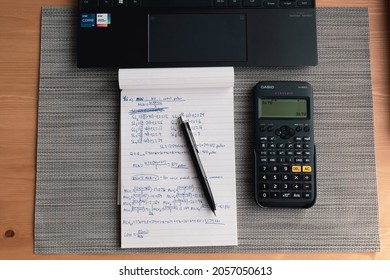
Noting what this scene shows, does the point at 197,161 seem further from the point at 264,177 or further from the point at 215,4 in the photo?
the point at 215,4

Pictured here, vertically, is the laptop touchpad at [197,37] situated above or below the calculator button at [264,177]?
above

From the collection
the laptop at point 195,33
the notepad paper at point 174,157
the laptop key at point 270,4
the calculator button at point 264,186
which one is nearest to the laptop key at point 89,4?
the laptop at point 195,33

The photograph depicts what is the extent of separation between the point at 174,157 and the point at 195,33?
18 cm

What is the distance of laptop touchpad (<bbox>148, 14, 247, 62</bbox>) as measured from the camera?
0.61 metres

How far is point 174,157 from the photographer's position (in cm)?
60

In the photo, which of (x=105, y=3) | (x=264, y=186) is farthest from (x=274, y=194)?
(x=105, y=3)

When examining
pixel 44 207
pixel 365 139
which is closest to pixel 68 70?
pixel 44 207

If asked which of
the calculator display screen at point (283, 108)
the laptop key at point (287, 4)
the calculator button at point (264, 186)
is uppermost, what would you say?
the laptop key at point (287, 4)

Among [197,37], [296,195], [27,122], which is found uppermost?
[197,37]

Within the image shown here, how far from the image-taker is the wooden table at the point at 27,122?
60 centimetres

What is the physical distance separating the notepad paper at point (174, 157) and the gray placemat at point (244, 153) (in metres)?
0.02

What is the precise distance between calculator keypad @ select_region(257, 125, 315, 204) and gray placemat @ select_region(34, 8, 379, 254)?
0.9 inches

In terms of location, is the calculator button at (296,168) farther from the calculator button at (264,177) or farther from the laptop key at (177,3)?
the laptop key at (177,3)

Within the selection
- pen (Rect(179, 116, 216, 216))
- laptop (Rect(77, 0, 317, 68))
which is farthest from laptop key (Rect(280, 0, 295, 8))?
pen (Rect(179, 116, 216, 216))
